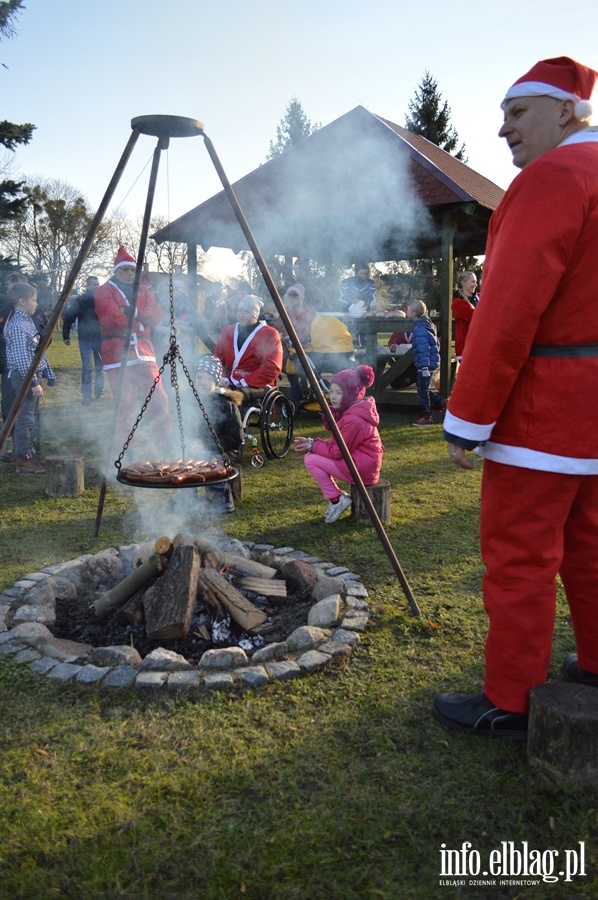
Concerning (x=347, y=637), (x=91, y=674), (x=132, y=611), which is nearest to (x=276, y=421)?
(x=132, y=611)

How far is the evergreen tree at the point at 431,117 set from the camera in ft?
104

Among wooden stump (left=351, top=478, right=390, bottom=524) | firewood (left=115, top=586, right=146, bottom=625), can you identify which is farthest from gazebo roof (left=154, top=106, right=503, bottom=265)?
firewood (left=115, top=586, right=146, bottom=625)

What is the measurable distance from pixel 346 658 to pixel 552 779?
105cm

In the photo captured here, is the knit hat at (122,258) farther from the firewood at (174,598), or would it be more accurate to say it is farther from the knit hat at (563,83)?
the knit hat at (563,83)

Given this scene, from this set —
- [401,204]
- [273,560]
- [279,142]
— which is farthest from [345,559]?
[279,142]

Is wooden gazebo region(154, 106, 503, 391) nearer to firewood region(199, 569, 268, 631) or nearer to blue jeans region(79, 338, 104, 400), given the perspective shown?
blue jeans region(79, 338, 104, 400)

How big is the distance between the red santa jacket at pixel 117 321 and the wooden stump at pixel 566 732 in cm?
488

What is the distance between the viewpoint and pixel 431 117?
31.8 m

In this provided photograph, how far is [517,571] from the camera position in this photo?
222cm

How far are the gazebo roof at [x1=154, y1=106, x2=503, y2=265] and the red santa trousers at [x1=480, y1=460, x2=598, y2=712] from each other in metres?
7.80

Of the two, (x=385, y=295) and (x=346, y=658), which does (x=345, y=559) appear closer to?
(x=346, y=658)

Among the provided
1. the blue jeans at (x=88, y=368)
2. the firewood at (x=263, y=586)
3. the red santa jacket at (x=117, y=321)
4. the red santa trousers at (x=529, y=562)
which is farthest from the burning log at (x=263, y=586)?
the blue jeans at (x=88, y=368)

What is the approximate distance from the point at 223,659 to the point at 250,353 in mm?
4712

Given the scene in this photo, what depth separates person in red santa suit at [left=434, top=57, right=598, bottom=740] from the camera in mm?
2049
